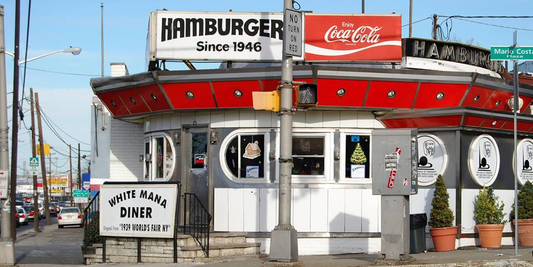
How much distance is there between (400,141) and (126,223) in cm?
618

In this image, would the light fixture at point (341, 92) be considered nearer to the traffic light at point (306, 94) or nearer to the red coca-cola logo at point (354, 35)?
the red coca-cola logo at point (354, 35)

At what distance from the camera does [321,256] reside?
51.3ft

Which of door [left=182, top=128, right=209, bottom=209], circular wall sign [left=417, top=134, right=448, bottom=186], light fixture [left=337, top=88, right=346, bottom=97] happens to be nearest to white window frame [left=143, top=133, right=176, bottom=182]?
door [left=182, top=128, right=209, bottom=209]

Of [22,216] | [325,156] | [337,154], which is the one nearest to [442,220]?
[337,154]

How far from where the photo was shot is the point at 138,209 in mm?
15266

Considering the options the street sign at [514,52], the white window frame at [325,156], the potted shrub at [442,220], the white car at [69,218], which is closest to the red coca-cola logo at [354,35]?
the white window frame at [325,156]

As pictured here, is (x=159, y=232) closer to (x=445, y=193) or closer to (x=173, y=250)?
(x=173, y=250)

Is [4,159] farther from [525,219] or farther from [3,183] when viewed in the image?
[525,219]

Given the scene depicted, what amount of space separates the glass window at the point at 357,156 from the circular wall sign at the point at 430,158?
1.26 m

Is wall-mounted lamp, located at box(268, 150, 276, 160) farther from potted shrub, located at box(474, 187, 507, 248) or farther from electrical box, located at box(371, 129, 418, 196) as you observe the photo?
potted shrub, located at box(474, 187, 507, 248)

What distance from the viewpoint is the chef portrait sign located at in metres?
14.9

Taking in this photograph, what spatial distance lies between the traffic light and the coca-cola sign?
2.66 m

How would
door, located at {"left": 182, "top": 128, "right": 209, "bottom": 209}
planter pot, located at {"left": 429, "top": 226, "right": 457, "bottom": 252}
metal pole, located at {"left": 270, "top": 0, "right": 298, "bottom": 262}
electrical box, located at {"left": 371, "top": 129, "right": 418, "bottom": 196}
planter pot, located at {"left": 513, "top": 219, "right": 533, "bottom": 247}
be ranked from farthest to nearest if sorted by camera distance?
door, located at {"left": 182, "top": 128, "right": 209, "bottom": 209} → planter pot, located at {"left": 513, "top": 219, "right": 533, "bottom": 247} → planter pot, located at {"left": 429, "top": 226, "right": 457, "bottom": 252} → metal pole, located at {"left": 270, "top": 0, "right": 298, "bottom": 262} → electrical box, located at {"left": 371, "top": 129, "right": 418, "bottom": 196}

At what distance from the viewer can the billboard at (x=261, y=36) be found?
16.2 m
